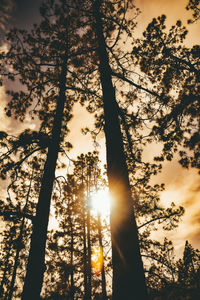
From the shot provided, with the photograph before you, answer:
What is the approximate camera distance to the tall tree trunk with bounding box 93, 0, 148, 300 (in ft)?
8.57

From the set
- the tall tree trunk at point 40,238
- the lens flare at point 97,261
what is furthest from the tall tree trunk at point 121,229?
the lens flare at point 97,261

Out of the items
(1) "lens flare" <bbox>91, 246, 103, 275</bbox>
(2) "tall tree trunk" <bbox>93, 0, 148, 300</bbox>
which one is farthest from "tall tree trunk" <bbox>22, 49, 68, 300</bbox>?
(1) "lens flare" <bbox>91, 246, 103, 275</bbox>

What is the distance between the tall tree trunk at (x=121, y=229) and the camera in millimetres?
2613

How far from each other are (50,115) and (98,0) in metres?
5.50

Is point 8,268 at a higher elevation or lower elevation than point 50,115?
lower

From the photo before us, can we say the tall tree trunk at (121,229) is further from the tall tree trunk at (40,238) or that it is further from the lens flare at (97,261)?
the lens flare at (97,261)

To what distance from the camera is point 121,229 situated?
3.01 m

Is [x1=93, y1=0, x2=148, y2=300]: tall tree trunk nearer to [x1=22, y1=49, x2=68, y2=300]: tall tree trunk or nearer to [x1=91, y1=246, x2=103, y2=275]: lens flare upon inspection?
[x1=22, y1=49, x2=68, y2=300]: tall tree trunk

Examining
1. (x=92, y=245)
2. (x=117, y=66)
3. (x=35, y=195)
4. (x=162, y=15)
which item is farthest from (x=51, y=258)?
(x=162, y=15)

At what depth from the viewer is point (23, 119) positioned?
26.4ft

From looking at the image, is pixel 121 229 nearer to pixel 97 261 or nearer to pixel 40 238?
pixel 40 238

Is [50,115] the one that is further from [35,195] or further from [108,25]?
[35,195]

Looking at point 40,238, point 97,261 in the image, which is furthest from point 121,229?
point 97,261

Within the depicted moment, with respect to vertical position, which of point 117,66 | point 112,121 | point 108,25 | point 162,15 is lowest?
point 112,121
